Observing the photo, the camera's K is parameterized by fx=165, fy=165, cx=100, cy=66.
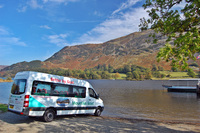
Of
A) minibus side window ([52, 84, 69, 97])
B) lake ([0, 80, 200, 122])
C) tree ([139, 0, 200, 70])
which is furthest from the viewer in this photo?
lake ([0, 80, 200, 122])

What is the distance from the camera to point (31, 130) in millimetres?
9242

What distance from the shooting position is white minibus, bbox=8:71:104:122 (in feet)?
35.1

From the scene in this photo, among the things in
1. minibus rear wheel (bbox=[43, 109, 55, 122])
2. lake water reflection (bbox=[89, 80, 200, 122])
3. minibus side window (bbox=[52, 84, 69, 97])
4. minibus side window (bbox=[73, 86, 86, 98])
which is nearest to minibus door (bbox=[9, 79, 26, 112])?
minibus rear wheel (bbox=[43, 109, 55, 122])

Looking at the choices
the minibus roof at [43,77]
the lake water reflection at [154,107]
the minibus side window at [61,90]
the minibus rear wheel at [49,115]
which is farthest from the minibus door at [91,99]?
the lake water reflection at [154,107]

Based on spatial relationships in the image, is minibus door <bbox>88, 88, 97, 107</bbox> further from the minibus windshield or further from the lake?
the minibus windshield

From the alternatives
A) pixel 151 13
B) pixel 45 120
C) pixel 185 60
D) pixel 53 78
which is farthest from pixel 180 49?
pixel 45 120

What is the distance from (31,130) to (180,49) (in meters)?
8.94

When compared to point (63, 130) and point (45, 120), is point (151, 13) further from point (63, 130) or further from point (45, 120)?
point (45, 120)

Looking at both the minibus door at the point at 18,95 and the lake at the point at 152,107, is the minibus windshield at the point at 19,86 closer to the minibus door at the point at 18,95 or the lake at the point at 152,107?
the minibus door at the point at 18,95

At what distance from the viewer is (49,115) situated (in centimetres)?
1180

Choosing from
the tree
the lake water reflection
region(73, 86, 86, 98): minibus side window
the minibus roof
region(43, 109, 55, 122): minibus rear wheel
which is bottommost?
the lake water reflection

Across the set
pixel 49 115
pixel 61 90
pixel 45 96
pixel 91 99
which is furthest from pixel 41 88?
pixel 91 99

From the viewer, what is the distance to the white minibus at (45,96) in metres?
10.7

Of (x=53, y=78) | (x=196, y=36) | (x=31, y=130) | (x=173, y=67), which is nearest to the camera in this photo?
(x=196, y=36)
